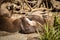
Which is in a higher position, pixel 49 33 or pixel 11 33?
pixel 49 33

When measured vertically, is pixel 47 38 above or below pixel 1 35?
above

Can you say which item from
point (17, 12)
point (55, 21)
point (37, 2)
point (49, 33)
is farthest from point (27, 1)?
point (49, 33)

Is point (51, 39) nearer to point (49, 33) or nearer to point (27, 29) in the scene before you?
point (49, 33)

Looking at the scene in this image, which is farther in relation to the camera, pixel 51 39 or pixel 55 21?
pixel 55 21

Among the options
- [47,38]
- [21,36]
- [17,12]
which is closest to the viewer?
[47,38]

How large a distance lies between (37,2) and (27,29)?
260cm

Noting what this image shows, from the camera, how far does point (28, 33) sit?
5551 millimetres

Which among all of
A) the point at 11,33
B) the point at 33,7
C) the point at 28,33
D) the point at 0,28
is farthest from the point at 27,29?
the point at 33,7

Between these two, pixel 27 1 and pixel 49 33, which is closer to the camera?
pixel 49 33

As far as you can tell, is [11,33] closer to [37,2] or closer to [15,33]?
[15,33]

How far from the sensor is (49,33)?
13.5ft

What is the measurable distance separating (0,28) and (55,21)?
5.63 ft

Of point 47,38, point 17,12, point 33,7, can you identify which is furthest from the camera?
point 33,7

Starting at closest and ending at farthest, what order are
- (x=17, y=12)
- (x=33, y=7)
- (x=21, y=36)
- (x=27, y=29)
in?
(x=21, y=36), (x=27, y=29), (x=17, y=12), (x=33, y=7)
